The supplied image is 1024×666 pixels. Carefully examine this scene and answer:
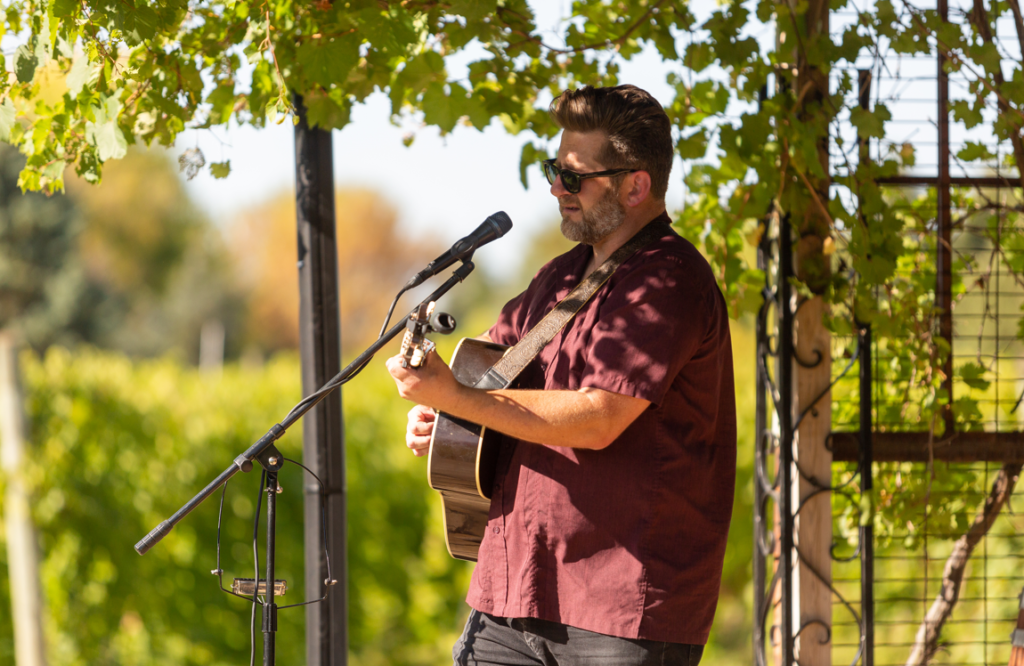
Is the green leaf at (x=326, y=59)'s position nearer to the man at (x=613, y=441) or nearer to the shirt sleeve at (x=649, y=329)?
the man at (x=613, y=441)

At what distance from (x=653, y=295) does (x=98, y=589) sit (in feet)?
15.5

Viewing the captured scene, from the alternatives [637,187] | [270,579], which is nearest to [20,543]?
[270,579]

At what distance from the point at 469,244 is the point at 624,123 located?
1.48 ft

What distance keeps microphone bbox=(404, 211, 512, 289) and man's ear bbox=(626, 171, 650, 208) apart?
0.29 metres

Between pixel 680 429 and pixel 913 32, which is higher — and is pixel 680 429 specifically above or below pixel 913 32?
below

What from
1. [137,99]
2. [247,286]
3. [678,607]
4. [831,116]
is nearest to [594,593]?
[678,607]

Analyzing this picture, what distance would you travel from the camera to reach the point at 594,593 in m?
1.63

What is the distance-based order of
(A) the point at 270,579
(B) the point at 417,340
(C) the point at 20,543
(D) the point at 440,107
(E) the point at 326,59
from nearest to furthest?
1. (B) the point at 417,340
2. (A) the point at 270,579
3. (E) the point at 326,59
4. (D) the point at 440,107
5. (C) the point at 20,543

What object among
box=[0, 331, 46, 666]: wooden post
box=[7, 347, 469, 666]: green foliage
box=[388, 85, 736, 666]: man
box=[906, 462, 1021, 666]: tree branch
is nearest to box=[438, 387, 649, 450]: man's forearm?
box=[388, 85, 736, 666]: man

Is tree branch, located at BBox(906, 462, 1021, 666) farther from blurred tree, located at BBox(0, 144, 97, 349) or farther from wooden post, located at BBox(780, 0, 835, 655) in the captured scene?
blurred tree, located at BBox(0, 144, 97, 349)

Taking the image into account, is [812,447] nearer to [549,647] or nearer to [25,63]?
[549,647]

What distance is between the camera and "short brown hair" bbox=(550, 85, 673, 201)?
5.86ft

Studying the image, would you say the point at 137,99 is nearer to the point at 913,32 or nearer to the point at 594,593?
the point at 594,593

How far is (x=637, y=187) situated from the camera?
1.81 metres
